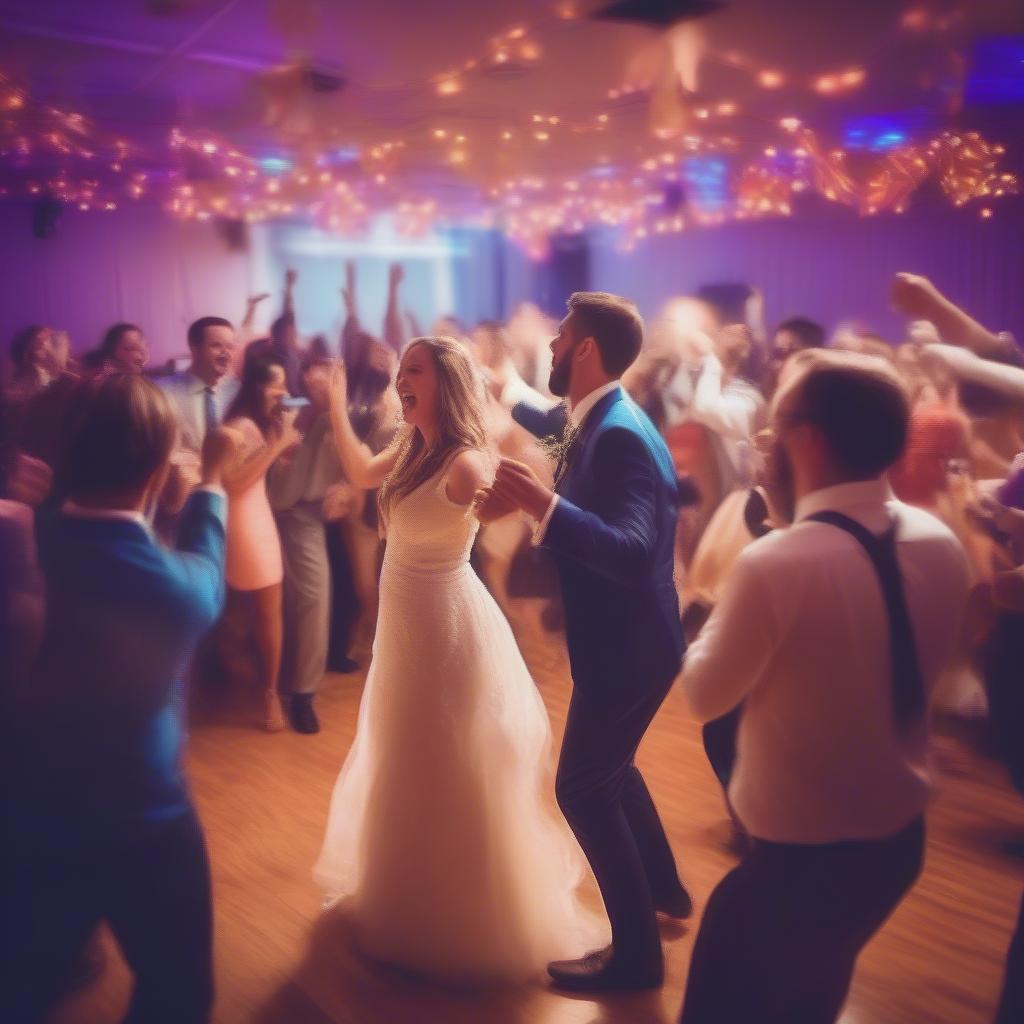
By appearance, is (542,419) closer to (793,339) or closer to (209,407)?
(209,407)

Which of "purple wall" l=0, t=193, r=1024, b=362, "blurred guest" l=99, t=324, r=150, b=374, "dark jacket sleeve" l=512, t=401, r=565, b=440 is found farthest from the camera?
"purple wall" l=0, t=193, r=1024, b=362

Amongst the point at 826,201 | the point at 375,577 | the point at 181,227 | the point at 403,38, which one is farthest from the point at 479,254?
the point at 375,577

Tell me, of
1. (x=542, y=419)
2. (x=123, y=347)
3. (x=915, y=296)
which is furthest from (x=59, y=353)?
(x=915, y=296)

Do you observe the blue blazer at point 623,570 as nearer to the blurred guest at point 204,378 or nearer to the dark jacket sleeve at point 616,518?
the dark jacket sleeve at point 616,518

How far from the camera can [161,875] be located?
1323 mm

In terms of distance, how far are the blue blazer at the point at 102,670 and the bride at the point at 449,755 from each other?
0.76 m

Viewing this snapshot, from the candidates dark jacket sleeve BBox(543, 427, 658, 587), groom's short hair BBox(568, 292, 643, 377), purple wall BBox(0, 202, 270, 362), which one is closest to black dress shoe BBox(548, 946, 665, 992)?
dark jacket sleeve BBox(543, 427, 658, 587)

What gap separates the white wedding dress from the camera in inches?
79.2

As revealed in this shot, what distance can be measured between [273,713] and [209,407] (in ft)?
4.00

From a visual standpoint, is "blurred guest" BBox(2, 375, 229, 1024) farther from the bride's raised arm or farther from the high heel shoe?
the high heel shoe

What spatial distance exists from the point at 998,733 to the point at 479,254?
11.3 meters

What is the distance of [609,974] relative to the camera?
1.98 m

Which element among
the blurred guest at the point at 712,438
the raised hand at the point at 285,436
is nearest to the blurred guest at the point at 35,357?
the raised hand at the point at 285,436

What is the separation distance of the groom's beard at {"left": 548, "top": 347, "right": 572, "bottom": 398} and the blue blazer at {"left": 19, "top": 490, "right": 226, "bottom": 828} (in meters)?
0.96
